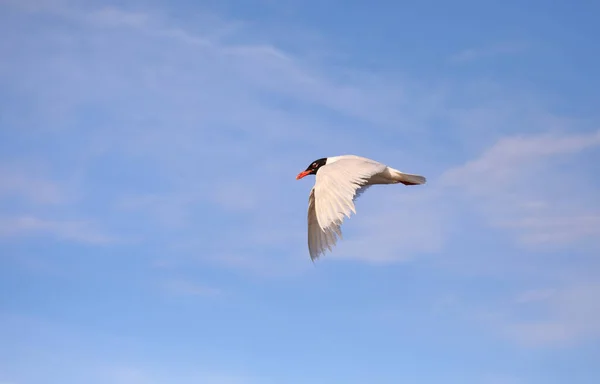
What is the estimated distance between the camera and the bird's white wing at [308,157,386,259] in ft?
52.7

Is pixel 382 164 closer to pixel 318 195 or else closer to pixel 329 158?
pixel 329 158

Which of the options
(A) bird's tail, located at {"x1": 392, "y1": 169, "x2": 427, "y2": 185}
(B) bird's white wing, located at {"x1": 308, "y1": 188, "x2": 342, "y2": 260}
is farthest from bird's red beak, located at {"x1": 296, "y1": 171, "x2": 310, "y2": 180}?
(A) bird's tail, located at {"x1": 392, "y1": 169, "x2": 427, "y2": 185}

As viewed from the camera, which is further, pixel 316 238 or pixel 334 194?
pixel 316 238

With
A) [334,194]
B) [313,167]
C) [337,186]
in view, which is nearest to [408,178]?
[313,167]

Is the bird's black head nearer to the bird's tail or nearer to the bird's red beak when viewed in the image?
the bird's red beak

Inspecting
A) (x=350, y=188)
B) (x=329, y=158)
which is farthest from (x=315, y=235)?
(x=350, y=188)

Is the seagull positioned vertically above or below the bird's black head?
below

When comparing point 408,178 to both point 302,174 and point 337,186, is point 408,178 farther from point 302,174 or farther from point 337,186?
point 337,186

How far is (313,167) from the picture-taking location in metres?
20.8

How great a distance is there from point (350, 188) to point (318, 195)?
2.43 ft

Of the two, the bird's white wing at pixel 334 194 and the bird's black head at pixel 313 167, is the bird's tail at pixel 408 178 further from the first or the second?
the bird's black head at pixel 313 167

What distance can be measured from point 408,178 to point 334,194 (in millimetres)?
4668

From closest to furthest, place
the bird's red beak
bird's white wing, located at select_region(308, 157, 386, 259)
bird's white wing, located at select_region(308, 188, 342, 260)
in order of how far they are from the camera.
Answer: bird's white wing, located at select_region(308, 157, 386, 259), bird's white wing, located at select_region(308, 188, 342, 260), the bird's red beak

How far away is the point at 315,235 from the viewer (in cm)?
2042
